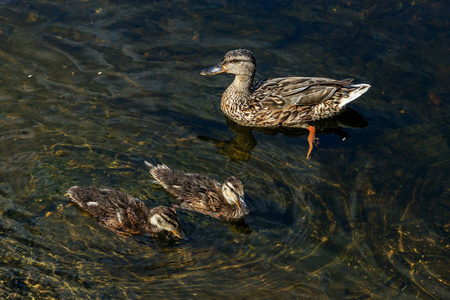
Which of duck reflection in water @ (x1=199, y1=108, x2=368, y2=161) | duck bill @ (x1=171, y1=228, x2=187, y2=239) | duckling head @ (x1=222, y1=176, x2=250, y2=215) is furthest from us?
duck reflection in water @ (x1=199, y1=108, x2=368, y2=161)

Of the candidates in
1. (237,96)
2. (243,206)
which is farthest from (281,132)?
(243,206)

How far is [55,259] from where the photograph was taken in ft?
19.2

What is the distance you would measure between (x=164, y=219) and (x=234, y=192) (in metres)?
0.90

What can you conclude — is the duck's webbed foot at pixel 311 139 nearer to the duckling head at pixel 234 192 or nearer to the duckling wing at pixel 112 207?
the duckling head at pixel 234 192

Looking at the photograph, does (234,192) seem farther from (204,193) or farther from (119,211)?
(119,211)

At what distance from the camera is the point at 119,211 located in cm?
628

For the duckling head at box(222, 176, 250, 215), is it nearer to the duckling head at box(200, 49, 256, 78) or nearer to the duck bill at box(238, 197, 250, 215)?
the duck bill at box(238, 197, 250, 215)

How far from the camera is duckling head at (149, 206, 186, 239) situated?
20.0ft

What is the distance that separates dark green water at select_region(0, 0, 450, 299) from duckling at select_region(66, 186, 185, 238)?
0.44 ft

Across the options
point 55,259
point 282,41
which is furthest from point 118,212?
point 282,41

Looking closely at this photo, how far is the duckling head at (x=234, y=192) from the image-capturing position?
6463 mm

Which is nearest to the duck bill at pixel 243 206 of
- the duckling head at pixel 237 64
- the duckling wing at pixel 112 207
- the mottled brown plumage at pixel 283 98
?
the duckling wing at pixel 112 207

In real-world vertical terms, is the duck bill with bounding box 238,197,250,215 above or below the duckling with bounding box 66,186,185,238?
above

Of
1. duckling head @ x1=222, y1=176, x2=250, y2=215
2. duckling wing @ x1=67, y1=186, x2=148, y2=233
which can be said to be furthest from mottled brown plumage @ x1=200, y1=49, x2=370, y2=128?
duckling wing @ x1=67, y1=186, x2=148, y2=233
